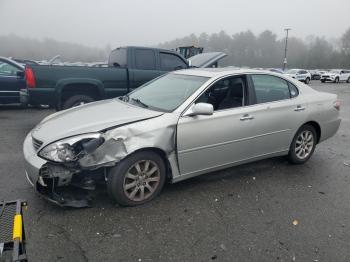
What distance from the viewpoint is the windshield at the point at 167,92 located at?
13.2 feet

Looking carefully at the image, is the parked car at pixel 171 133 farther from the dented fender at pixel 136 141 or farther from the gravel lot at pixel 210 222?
the gravel lot at pixel 210 222

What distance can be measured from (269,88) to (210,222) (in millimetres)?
2333

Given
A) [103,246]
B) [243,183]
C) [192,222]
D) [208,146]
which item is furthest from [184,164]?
[103,246]

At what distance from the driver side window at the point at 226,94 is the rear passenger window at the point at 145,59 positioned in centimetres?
423

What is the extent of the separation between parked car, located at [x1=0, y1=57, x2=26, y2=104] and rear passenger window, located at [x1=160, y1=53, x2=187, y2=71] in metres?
4.16

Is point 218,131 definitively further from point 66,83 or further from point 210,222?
point 66,83

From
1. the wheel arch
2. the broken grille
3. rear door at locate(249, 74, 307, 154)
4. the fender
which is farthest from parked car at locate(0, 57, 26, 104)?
the wheel arch

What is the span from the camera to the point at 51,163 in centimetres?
326

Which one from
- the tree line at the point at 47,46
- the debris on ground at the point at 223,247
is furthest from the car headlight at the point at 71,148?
the tree line at the point at 47,46

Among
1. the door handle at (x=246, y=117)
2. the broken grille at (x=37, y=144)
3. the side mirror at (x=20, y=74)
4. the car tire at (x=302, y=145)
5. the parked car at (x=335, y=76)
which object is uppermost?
the side mirror at (x=20, y=74)

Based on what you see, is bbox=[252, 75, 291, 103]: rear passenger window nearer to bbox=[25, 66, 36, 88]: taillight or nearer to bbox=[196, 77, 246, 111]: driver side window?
bbox=[196, 77, 246, 111]: driver side window

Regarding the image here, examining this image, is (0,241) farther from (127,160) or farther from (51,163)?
(127,160)

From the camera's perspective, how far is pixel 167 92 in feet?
14.3

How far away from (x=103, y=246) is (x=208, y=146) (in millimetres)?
1732
